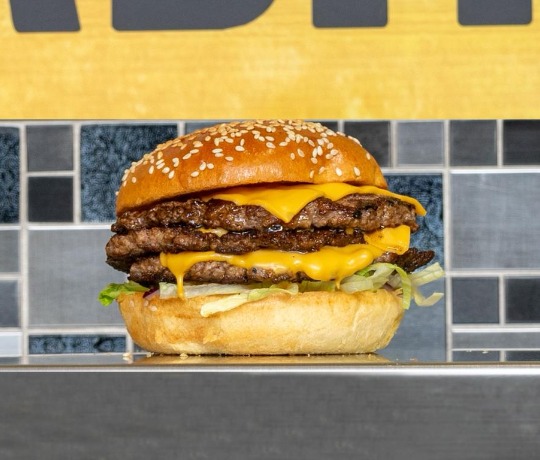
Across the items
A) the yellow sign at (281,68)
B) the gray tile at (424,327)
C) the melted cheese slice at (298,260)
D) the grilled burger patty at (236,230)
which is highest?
the yellow sign at (281,68)

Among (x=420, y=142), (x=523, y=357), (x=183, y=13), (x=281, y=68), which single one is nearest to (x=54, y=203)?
(x=183, y=13)

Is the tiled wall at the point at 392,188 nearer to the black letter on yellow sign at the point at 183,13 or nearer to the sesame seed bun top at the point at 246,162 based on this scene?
the black letter on yellow sign at the point at 183,13

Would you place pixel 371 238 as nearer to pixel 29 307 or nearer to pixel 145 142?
pixel 145 142

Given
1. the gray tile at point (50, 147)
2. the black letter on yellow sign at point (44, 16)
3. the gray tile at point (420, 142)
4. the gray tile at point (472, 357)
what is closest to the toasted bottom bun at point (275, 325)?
the gray tile at point (472, 357)

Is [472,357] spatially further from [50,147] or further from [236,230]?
[50,147]

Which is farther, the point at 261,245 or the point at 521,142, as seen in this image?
the point at 521,142

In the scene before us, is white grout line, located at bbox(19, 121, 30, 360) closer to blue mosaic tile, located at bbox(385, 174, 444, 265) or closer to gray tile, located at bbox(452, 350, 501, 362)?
blue mosaic tile, located at bbox(385, 174, 444, 265)

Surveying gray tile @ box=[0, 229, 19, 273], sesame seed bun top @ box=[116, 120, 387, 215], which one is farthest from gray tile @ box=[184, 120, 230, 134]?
sesame seed bun top @ box=[116, 120, 387, 215]

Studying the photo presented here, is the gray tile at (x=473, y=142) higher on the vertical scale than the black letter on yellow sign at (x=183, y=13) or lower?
lower
